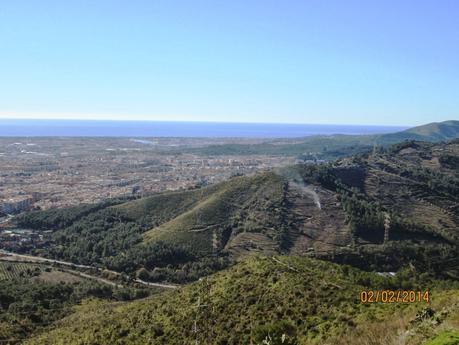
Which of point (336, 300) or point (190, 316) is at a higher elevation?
point (336, 300)

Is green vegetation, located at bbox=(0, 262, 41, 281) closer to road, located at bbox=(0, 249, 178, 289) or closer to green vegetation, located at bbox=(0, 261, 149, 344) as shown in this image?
green vegetation, located at bbox=(0, 261, 149, 344)

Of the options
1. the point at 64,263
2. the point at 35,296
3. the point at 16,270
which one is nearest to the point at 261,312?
the point at 35,296

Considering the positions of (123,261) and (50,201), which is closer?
(123,261)

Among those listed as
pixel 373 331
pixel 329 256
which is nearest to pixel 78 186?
pixel 329 256

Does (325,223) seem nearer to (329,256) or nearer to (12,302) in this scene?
(329,256)
